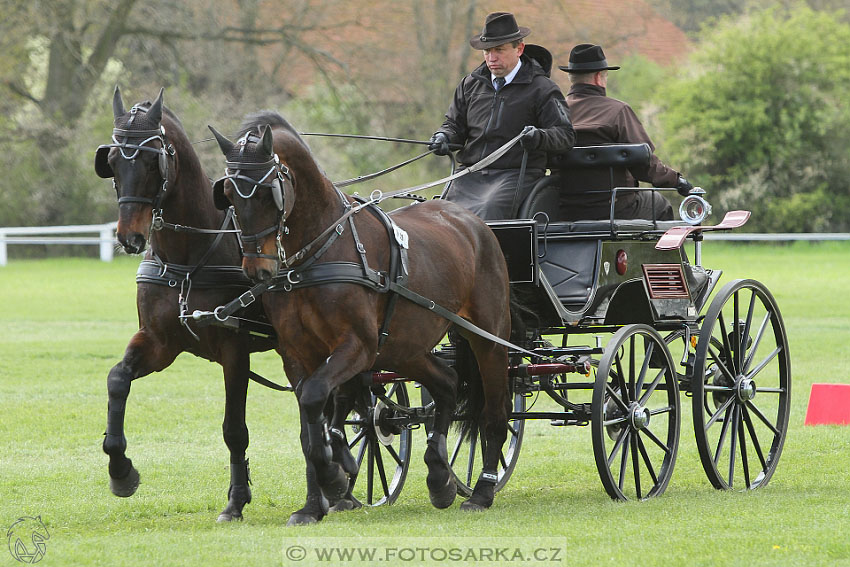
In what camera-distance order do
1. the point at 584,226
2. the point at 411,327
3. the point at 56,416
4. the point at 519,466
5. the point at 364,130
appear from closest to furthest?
the point at 411,327, the point at 584,226, the point at 519,466, the point at 56,416, the point at 364,130

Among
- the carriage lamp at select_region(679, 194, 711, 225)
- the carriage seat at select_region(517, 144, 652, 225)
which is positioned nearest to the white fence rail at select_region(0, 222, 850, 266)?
the carriage lamp at select_region(679, 194, 711, 225)

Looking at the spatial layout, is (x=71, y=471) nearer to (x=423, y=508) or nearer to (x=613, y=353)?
(x=423, y=508)

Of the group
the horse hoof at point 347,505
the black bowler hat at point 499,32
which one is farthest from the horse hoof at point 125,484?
the black bowler hat at point 499,32

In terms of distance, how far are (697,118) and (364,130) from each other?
9.26m

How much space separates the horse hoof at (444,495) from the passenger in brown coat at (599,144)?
1.81m

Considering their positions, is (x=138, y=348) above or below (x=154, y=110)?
below

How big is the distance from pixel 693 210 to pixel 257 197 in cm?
310

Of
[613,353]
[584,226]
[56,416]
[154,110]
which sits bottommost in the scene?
[56,416]

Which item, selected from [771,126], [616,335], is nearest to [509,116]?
[616,335]

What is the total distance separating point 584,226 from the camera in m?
7.10

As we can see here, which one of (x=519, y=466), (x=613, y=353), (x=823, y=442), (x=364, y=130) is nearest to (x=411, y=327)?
(x=613, y=353)

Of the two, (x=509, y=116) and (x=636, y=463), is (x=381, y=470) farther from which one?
(x=509, y=116)

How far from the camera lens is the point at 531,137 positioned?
22.6ft

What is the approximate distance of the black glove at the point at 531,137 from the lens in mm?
6867
